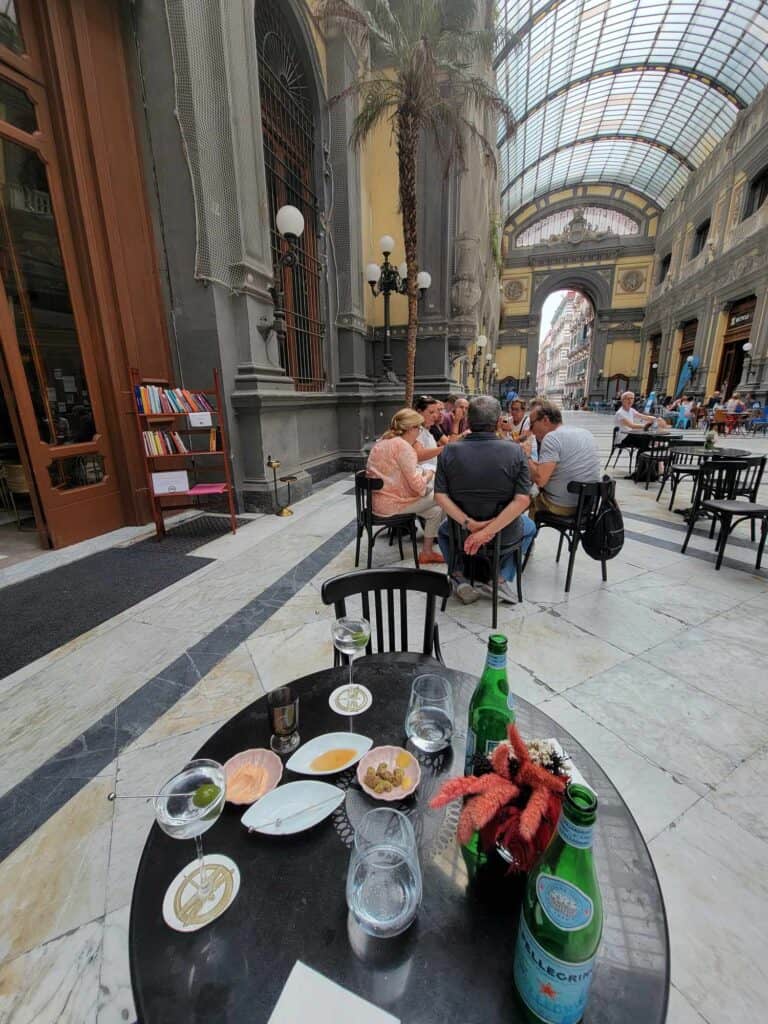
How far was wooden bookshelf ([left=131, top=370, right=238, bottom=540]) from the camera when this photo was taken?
3947mm

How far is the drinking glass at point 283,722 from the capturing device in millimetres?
1059

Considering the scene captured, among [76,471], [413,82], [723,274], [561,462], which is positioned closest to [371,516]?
[561,462]

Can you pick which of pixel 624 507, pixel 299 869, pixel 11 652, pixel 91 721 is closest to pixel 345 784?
pixel 299 869

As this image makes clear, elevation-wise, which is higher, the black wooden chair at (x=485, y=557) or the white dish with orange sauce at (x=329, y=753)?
the white dish with orange sauce at (x=329, y=753)

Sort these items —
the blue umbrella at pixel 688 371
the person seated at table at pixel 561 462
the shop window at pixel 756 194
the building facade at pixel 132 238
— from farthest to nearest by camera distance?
the blue umbrella at pixel 688 371
the shop window at pixel 756 194
the building facade at pixel 132 238
the person seated at table at pixel 561 462

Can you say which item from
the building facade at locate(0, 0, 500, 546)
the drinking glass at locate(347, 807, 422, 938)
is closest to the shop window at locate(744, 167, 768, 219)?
the building facade at locate(0, 0, 500, 546)

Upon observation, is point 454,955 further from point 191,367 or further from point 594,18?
point 594,18

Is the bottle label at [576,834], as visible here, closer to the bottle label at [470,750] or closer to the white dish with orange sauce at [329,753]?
the bottle label at [470,750]

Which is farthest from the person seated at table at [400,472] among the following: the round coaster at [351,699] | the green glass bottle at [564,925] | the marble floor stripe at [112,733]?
the green glass bottle at [564,925]

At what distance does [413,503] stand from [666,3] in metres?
30.3

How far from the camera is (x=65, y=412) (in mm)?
3934

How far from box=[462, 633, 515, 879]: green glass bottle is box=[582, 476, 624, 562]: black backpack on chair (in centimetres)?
240

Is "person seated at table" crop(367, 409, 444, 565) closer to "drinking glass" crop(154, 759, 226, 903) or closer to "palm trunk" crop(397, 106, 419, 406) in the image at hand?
"drinking glass" crop(154, 759, 226, 903)

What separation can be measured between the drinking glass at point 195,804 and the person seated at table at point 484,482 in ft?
6.75
